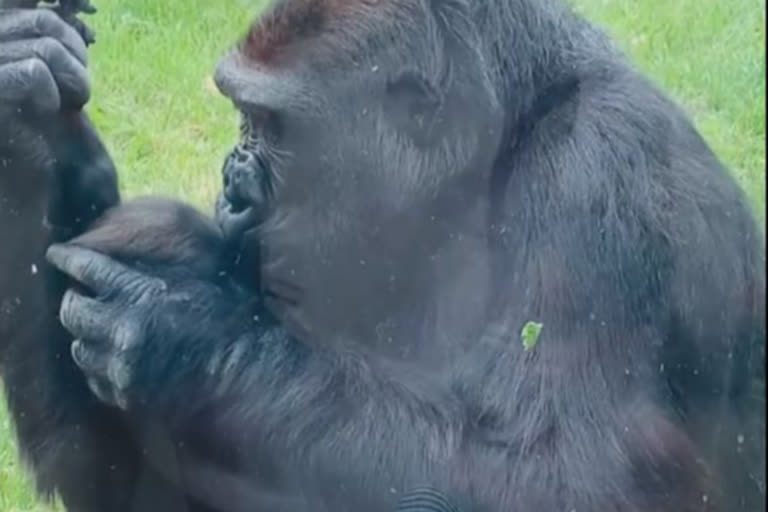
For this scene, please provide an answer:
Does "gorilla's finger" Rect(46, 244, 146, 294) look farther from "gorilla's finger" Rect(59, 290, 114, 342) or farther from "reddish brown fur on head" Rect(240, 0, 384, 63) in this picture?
"reddish brown fur on head" Rect(240, 0, 384, 63)

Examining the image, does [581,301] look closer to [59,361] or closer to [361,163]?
[361,163]

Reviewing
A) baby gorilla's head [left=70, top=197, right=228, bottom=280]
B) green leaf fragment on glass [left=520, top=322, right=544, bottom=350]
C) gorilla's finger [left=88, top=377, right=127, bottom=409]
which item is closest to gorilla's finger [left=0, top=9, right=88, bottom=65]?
baby gorilla's head [left=70, top=197, right=228, bottom=280]

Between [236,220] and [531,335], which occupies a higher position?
[531,335]

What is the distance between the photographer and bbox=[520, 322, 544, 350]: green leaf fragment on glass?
97.7 inches

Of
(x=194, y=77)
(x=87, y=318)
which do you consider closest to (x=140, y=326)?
(x=87, y=318)

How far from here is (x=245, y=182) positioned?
2701 millimetres

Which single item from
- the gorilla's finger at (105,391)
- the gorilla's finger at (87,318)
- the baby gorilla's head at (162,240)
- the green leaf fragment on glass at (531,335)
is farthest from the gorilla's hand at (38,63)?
the green leaf fragment on glass at (531,335)

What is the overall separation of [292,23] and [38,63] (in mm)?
420

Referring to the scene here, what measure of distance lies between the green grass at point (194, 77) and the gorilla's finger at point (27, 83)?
0.40 m

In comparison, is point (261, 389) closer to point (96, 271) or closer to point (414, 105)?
point (96, 271)

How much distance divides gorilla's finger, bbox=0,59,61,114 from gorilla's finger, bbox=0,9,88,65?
6 cm

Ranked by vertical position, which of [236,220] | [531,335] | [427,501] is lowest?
[427,501]

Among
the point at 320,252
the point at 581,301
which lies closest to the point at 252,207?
the point at 320,252

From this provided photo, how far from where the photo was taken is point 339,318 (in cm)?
270
